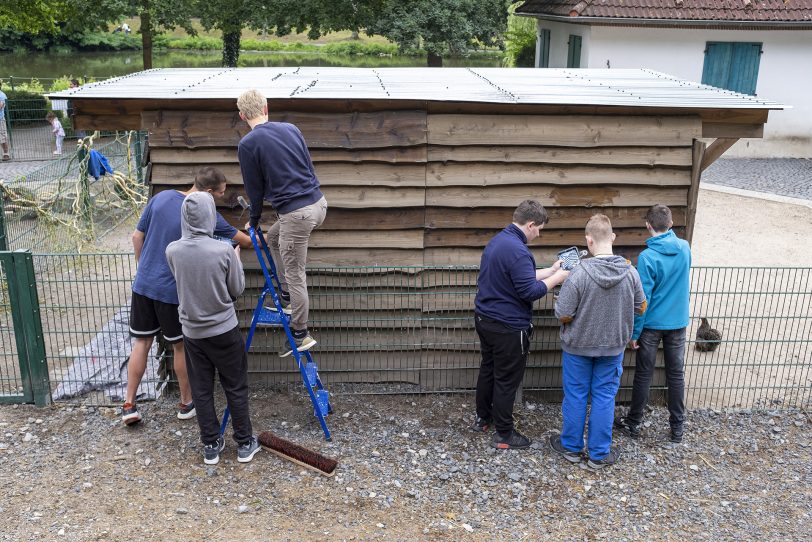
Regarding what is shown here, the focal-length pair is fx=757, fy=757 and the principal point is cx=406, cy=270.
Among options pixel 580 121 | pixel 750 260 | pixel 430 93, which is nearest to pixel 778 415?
pixel 580 121

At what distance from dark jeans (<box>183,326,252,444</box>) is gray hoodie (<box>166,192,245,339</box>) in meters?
0.11

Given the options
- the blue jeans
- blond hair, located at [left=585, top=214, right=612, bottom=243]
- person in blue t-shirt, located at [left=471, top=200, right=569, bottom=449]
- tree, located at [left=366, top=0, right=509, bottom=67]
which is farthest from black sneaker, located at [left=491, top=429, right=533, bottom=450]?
tree, located at [left=366, top=0, right=509, bottom=67]

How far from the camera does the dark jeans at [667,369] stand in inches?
235

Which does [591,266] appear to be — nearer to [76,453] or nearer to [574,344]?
[574,344]

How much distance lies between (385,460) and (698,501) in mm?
2253

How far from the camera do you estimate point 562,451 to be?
5.82m

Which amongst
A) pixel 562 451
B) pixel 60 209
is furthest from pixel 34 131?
pixel 562 451

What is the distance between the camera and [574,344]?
5.46 meters

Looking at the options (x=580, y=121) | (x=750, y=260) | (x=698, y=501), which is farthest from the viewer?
(x=750, y=260)

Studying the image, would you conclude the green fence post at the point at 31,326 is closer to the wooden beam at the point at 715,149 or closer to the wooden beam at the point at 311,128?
the wooden beam at the point at 311,128

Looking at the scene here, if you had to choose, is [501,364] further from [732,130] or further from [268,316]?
[732,130]

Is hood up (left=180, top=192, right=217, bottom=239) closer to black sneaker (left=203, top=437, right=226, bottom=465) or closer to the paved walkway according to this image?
black sneaker (left=203, top=437, right=226, bottom=465)

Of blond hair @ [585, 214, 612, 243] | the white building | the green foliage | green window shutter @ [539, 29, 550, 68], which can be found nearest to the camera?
blond hair @ [585, 214, 612, 243]

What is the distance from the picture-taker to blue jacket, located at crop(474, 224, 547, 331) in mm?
5398
